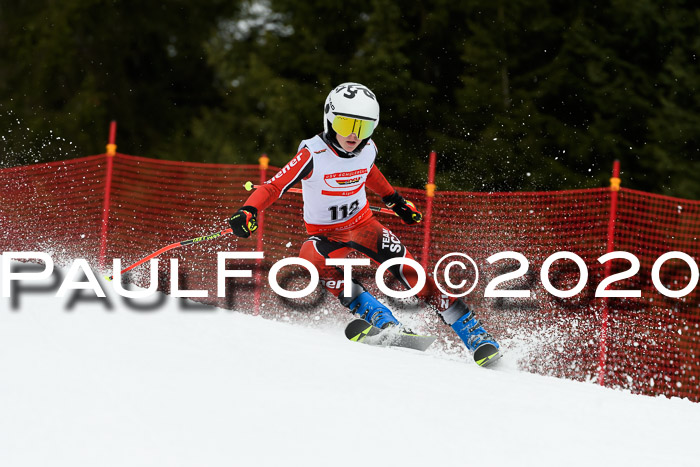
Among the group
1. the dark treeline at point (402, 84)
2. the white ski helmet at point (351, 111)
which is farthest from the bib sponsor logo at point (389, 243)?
the dark treeline at point (402, 84)

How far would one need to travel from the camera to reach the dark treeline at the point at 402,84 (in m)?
14.8

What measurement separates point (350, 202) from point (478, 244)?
84.3 inches

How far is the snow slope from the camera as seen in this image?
378 cm

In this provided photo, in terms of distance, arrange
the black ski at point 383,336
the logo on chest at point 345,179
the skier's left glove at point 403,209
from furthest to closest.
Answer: the skier's left glove at point 403,209
the black ski at point 383,336
the logo on chest at point 345,179

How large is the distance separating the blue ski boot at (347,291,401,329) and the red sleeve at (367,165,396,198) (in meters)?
0.74

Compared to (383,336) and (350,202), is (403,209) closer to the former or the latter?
(350,202)

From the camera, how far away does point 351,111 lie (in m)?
5.59

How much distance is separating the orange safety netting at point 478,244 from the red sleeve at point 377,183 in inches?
52.6

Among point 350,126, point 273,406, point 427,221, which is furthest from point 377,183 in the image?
point 273,406

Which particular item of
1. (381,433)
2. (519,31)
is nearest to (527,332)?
(381,433)

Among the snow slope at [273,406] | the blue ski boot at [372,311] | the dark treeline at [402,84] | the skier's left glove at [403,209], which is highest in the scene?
the dark treeline at [402,84]

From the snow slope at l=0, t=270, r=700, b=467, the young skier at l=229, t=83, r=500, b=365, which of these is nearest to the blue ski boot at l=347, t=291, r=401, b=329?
the young skier at l=229, t=83, r=500, b=365

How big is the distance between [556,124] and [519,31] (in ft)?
7.77

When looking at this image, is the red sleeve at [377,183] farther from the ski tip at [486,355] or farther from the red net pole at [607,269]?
the red net pole at [607,269]
